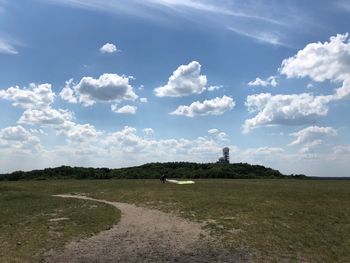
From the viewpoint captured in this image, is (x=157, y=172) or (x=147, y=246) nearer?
(x=147, y=246)

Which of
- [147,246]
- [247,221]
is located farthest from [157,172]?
[147,246]

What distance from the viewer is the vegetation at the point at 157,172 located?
127 meters

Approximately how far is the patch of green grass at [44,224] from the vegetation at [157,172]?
85227mm

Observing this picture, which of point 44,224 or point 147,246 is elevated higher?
point 44,224

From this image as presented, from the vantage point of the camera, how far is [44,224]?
26266 mm

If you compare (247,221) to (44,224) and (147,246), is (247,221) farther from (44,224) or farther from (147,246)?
(44,224)

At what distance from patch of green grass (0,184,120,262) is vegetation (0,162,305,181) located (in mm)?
85227

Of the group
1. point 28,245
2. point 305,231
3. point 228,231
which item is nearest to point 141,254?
point 28,245

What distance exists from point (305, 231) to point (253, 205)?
32.7 ft

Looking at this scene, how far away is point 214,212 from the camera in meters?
32.7

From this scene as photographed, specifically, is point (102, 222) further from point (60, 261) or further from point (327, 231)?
point (327, 231)

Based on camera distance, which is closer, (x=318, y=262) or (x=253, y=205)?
(x=318, y=262)

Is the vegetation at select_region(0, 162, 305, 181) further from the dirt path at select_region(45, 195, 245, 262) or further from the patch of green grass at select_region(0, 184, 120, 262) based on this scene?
the dirt path at select_region(45, 195, 245, 262)

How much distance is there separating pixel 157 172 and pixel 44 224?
113m
